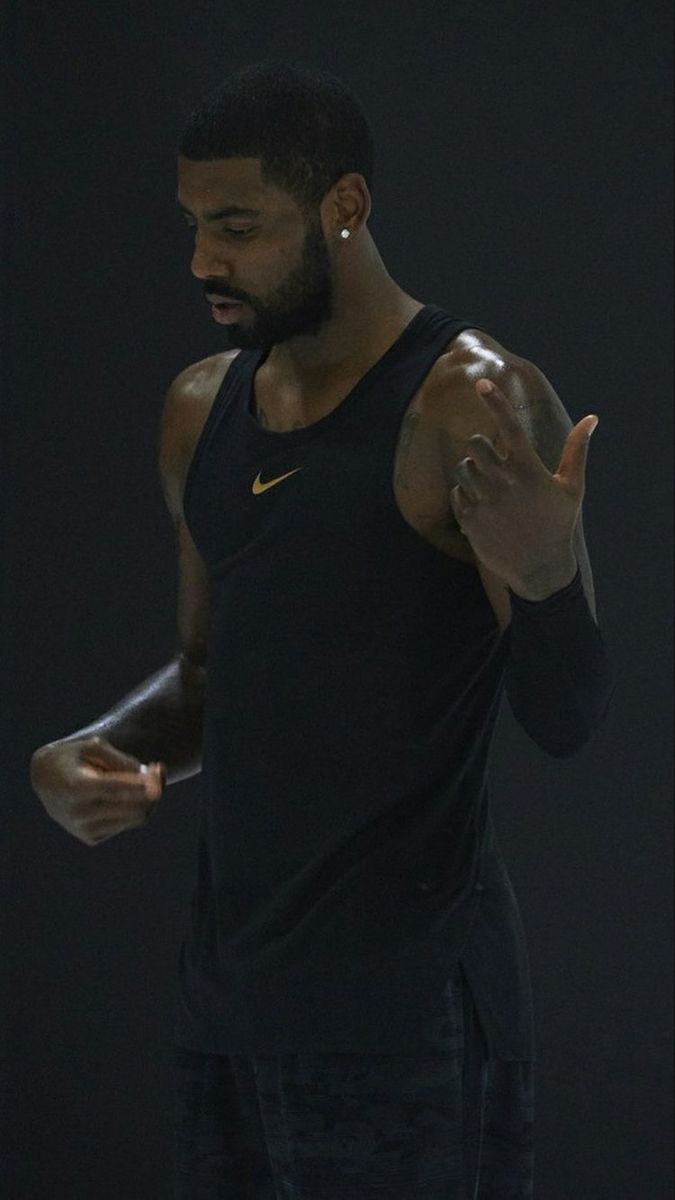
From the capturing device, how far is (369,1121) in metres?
1.42

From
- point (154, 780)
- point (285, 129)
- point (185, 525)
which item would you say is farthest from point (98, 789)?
point (285, 129)

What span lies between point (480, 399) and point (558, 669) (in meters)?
0.21

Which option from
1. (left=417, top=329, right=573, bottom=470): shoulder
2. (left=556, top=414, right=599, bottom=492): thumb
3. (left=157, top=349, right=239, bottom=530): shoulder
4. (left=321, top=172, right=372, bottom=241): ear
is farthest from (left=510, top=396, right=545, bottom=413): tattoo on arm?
(left=157, top=349, right=239, bottom=530): shoulder

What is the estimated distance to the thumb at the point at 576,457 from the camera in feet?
4.32

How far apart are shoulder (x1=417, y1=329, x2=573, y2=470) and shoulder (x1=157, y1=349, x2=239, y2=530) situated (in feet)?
0.96

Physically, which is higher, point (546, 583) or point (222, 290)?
point (222, 290)

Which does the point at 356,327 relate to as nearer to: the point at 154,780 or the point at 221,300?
the point at 221,300

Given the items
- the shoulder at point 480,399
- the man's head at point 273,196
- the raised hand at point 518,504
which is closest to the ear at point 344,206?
the man's head at point 273,196

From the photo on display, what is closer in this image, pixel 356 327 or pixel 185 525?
pixel 356 327

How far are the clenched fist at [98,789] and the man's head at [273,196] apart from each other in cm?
35

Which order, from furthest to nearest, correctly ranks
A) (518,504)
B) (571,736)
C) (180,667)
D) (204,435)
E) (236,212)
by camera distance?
(180,667), (204,435), (236,212), (571,736), (518,504)

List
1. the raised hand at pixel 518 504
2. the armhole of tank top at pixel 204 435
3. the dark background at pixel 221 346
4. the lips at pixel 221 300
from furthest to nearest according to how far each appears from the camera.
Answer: the dark background at pixel 221 346 → the armhole of tank top at pixel 204 435 → the lips at pixel 221 300 → the raised hand at pixel 518 504

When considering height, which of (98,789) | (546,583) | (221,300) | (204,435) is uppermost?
(221,300)

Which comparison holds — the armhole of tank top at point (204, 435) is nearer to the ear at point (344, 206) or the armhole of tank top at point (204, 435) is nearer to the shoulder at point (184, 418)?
the shoulder at point (184, 418)
